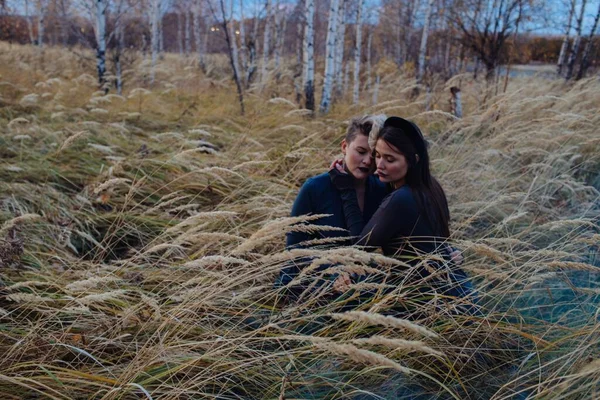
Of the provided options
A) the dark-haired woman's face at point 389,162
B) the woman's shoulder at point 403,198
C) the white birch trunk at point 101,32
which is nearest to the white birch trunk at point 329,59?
the white birch trunk at point 101,32

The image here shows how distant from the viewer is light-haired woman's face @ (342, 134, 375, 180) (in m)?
2.34

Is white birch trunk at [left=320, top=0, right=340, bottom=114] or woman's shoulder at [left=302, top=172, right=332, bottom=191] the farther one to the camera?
white birch trunk at [left=320, top=0, right=340, bottom=114]

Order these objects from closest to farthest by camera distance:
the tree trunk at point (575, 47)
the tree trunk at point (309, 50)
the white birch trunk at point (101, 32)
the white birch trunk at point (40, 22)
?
1. the tree trunk at point (309, 50)
2. the white birch trunk at point (101, 32)
3. the tree trunk at point (575, 47)
4. the white birch trunk at point (40, 22)

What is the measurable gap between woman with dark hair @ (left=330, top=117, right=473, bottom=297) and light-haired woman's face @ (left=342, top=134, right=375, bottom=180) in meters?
0.15

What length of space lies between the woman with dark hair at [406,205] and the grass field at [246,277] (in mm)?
145

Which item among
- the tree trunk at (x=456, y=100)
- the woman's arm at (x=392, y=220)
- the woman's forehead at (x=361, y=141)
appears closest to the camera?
the woman's arm at (x=392, y=220)

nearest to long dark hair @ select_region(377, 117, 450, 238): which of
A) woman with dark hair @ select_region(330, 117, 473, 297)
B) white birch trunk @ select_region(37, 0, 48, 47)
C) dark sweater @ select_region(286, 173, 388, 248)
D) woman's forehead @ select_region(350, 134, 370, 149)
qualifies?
woman with dark hair @ select_region(330, 117, 473, 297)

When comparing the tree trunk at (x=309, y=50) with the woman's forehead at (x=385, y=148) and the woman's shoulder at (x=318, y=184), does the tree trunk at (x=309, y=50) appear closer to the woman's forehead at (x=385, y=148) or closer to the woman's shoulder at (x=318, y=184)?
the woman's shoulder at (x=318, y=184)

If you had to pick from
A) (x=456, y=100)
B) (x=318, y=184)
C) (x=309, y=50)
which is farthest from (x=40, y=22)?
(x=318, y=184)

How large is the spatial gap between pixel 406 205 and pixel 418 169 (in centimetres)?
25

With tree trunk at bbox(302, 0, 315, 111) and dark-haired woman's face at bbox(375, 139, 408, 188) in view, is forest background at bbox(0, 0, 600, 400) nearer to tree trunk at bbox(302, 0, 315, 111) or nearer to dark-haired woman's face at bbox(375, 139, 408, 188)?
tree trunk at bbox(302, 0, 315, 111)

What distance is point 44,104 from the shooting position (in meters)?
6.16

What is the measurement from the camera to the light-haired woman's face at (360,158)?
2.34 meters

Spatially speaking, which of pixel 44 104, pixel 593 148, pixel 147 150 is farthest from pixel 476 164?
pixel 44 104
